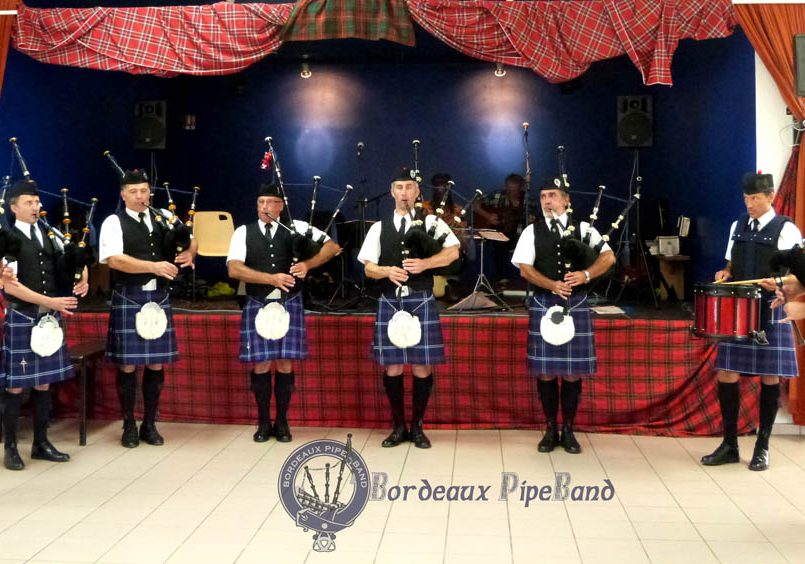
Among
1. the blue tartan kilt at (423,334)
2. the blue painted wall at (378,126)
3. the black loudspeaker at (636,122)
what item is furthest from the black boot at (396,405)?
the blue painted wall at (378,126)

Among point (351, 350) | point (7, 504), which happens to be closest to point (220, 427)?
point (351, 350)

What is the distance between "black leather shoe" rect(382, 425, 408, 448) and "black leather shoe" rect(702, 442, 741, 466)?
145cm

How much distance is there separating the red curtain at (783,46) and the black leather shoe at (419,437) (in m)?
2.15

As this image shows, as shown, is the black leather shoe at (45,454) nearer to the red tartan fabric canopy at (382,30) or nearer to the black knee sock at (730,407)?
the red tartan fabric canopy at (382,30)

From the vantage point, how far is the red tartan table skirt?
4.72 meters

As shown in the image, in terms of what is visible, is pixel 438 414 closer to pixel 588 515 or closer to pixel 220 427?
pixel 220 427

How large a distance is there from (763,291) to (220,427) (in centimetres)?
288

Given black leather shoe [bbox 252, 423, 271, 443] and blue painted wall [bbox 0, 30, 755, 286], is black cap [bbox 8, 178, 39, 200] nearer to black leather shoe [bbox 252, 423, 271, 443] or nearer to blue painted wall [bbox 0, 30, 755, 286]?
black leather shoe [bbox 252, 423, 271, 443]

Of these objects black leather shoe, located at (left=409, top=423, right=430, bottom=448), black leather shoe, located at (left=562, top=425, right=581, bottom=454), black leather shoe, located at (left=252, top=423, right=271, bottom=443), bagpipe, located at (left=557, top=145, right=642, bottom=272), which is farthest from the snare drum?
black leather shoe, located at (left=252, top=423, right=271, bottom=443)

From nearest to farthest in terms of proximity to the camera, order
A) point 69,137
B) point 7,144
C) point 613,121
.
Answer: point 7,144, point 69,137, point 613,121

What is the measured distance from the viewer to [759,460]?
4.05m

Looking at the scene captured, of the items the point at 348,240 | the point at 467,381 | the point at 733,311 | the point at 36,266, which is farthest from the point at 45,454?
the point at 733,311

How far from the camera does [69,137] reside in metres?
6.57

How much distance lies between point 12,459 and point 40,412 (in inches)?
9.5
